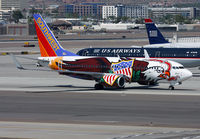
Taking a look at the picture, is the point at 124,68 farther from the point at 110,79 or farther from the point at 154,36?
the point at 154,36

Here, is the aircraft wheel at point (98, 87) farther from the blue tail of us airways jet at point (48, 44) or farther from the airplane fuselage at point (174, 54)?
the airplane fuselage at point (174, 54)

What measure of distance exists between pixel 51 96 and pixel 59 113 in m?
11.4

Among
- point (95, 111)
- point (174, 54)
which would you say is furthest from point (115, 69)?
point (174, 54)

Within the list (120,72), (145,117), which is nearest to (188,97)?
(120,72)

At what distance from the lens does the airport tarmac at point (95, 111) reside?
1351 inches

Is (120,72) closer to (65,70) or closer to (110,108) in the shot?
(65,70)

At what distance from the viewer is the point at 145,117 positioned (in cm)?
4106

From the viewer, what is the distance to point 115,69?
2352 inches

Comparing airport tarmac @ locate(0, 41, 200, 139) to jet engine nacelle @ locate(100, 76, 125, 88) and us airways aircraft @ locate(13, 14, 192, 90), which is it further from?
us airways aircraft @ locate(13, 14, 192, 90)

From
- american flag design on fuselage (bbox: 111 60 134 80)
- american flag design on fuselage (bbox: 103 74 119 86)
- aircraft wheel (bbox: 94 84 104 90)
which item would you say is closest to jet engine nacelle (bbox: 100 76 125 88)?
american flag design on fuselage (bbox: 103 74 119 86)

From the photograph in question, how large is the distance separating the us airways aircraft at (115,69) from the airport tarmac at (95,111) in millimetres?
1285

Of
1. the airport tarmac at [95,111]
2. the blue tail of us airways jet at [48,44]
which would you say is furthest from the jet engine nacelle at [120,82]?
the blue tail of us airways jet at [48,44]

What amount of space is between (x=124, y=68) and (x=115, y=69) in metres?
1.13

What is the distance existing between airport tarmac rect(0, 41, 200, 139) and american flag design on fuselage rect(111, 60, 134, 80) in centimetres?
198
